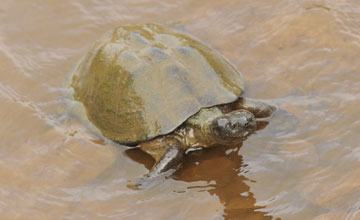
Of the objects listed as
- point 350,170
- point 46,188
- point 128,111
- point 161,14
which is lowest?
point 350,170

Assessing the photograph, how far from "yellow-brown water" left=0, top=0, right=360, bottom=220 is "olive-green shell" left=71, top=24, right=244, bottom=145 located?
277 mm

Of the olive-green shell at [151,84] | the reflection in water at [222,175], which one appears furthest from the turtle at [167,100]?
the reflection in water at [222,175]

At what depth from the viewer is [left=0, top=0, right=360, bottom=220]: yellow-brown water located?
357 centimetres

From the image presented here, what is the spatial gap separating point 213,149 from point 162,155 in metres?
0.55

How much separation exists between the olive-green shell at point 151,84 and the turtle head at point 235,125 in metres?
0.30

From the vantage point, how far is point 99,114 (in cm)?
444

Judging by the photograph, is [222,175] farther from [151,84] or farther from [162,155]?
[151,84]

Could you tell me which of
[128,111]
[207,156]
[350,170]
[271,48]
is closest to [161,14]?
[271,48]

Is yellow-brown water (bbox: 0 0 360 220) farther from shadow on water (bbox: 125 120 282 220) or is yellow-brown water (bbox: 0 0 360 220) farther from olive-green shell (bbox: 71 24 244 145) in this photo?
olive-green shell (bbox: 71 24 244 145)

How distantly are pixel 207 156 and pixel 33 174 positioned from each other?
167 centimetres

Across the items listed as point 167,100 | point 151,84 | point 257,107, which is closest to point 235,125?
point 257,107

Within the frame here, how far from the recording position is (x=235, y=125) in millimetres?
3734

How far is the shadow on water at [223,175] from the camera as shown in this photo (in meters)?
3.46

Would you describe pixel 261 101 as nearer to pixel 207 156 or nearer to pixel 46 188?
pixel 207 156
